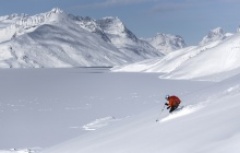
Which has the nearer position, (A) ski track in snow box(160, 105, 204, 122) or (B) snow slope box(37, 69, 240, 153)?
(B) snow slope box(37, 69, 240, 153)

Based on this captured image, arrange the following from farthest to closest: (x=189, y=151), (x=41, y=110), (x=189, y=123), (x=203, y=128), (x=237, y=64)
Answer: (x=237, y=64)
(x=41, y=110)
(x=189, y=123)
(x=203, y=128)
(x=189, y=151)

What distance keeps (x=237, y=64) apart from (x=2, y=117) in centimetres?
8802

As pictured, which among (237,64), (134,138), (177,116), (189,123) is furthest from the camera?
(237,64)

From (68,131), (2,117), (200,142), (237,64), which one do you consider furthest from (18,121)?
(237,64)

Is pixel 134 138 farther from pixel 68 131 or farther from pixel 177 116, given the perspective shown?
pixel 68 131

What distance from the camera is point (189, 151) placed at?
9.46 m

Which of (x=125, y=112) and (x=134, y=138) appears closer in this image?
(x=134, y=138)

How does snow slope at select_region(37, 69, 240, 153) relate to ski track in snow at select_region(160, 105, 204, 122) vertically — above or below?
below

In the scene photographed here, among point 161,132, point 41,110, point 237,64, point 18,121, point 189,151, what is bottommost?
point 189,151

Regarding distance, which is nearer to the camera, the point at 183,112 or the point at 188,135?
the point at 188,135

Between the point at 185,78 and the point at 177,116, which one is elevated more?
the point at 185,78

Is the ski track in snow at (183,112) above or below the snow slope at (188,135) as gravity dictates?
above

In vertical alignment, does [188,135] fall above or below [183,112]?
below

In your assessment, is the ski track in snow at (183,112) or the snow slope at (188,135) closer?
the snow slope at (188,135)
